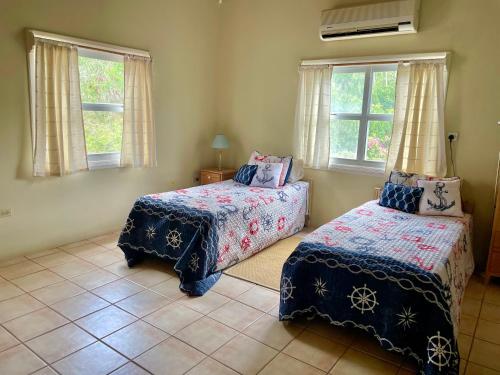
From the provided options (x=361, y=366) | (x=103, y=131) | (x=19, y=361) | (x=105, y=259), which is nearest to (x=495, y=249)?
(x=361, y=366)

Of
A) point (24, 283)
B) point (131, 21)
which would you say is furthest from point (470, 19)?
point (24, 283)

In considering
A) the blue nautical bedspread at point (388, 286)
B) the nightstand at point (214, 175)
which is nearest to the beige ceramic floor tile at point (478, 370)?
the blue nautical bedspread at point (388, 286)

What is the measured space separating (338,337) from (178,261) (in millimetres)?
1383

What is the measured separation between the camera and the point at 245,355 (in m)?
2.16

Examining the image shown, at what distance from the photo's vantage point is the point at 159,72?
447 centimetres

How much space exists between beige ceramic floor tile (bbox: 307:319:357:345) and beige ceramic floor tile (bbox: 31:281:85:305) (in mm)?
1773

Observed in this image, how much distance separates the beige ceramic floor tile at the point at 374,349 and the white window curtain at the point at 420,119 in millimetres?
2078

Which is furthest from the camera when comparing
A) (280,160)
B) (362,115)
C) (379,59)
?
(280,160)

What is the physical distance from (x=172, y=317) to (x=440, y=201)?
255 cm

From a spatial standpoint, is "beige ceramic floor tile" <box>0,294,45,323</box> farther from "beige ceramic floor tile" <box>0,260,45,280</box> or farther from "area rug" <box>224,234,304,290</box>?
"area rug" <box>224,234,304,290</box>

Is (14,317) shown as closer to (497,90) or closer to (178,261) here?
(178,261)

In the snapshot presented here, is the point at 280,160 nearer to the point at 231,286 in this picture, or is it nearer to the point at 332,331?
the point at 231,286

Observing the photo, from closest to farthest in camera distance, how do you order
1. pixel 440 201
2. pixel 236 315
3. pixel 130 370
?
pixel 130 370
pixel 236 315
pixel 440 201

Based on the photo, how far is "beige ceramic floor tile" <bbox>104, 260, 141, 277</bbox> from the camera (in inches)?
127
